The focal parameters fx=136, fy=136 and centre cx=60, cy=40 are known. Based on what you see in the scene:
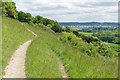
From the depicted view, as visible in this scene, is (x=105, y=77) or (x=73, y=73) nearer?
(x=105, y=77)

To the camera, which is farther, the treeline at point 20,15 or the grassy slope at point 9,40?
the treeline at point 20,15

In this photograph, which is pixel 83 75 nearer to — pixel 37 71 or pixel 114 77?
pixel 114 77

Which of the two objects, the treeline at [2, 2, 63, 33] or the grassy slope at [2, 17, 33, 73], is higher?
the treeline at [2, 2, 63, 33]

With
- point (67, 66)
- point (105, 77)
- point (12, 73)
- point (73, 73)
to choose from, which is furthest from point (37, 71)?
point (105, 77)

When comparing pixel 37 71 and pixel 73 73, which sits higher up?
pixel 37 71

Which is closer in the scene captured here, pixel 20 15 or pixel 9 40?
pixel 9 40

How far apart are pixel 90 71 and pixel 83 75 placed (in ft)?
2.08

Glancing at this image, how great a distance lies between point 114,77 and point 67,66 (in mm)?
4196

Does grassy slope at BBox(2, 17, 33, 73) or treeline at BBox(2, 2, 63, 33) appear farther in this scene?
treeline at BBox(2, 2, 63, 33)

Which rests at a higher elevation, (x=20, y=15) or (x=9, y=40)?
(x=20, y=15)

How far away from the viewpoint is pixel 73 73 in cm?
1023

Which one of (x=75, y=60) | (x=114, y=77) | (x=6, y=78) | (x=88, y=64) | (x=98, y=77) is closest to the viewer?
(x=6, y=78)

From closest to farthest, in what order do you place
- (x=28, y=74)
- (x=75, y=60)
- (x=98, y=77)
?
(x=28, y=74)
(x=98, y=77)
(x=75, y=60)

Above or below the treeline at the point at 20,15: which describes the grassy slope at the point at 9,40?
below
